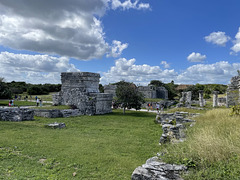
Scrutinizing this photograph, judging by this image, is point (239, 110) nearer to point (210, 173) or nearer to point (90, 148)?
point (210, 173)

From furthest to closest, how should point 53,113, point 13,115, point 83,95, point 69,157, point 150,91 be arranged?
point 150,91 < point 83,95 < point 53,113 < point 13,115 < point 69,157

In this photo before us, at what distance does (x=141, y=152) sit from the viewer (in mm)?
6031

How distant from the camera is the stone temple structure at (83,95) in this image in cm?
→ 1755

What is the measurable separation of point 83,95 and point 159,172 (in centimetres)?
1511

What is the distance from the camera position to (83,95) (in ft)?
58.0

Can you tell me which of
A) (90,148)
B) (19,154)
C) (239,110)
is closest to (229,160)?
(90,148)

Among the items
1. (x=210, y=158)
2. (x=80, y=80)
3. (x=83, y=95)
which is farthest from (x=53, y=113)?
(x=210, y=158)

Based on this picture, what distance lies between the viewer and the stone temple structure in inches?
691

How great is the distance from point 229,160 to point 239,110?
5.13m

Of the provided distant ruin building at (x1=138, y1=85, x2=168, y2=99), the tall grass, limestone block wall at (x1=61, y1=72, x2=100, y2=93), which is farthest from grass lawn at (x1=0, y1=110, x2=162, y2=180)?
Result: distant ruin building at (x1=138, y1=85, x2=168, y2=99)

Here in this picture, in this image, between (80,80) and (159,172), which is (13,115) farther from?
(159,172)

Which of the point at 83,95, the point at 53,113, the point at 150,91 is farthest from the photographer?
the point at 150,91

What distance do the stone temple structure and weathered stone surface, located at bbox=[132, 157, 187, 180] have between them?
14.3m

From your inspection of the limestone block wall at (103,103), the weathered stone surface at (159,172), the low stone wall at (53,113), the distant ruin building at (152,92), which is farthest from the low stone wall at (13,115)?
the distant ruin building at (152,92)
